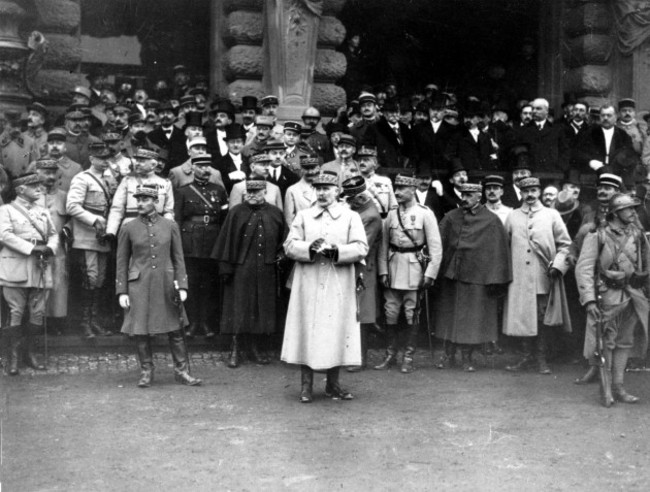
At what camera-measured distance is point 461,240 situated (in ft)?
32.5

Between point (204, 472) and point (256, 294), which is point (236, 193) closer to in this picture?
point (256, 294)

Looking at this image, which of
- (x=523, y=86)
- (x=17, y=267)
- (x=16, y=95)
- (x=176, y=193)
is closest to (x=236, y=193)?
(x=176, y=193)

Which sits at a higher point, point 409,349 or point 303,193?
point 303,193

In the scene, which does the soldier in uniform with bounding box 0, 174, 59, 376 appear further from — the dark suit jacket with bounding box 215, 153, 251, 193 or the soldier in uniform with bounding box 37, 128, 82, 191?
the dark suit jacket with bounding box 215, 153, 251, 193

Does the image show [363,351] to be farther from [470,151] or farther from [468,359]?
[470,151]

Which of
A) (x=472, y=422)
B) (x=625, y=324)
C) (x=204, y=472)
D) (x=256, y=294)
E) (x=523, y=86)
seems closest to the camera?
(x=204, y=472)

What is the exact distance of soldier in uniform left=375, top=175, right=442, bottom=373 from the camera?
9.75 meters

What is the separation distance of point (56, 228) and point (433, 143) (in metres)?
4.53

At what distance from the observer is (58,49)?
12.2 metres

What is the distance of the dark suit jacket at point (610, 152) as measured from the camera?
11734 mm

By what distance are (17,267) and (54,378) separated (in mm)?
1081

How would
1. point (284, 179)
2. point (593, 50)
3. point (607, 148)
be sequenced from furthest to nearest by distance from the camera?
point (593, 50), point (607, 148), point (284, 179)

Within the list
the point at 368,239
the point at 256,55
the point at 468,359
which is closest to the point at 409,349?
the point at 468,359


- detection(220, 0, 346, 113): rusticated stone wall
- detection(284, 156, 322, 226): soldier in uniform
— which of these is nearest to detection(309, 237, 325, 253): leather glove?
detection(284, 156, 322, 226): soldier in uniform
